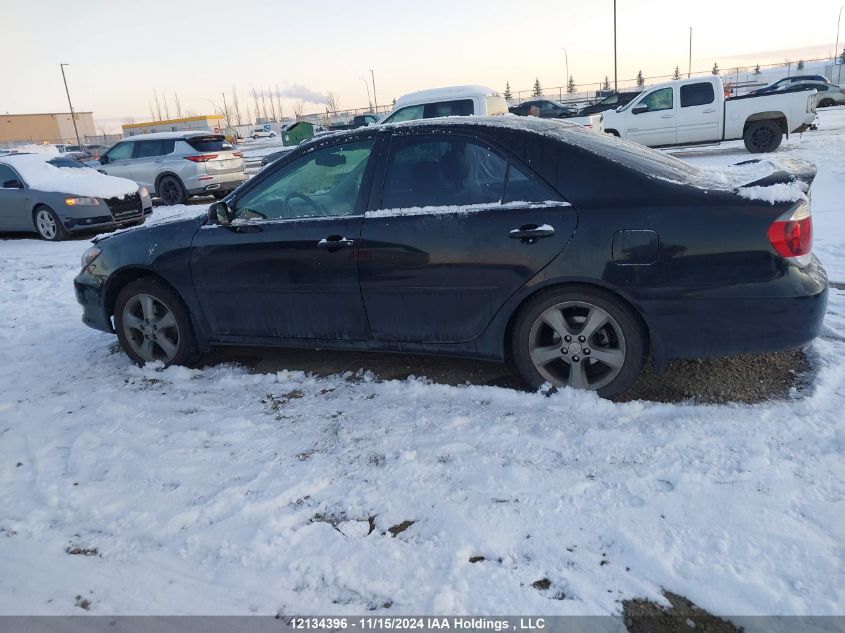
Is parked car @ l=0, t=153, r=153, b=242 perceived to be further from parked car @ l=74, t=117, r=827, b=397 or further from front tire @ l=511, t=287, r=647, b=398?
front tire @ l=511, t=287, r=647, b=398

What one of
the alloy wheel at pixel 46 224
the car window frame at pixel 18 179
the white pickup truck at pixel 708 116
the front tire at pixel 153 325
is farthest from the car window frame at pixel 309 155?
the white pickup truck at pixel 708 116

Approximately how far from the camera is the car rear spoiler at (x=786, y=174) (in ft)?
10.9

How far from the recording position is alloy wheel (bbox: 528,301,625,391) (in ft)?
11.4

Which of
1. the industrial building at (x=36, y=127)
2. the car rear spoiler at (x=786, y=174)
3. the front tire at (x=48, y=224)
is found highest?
the industrial building at (x=36, y=127)

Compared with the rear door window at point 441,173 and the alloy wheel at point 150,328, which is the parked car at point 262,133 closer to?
the alloy wheel at point 150,328

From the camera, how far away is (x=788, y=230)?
3135mm

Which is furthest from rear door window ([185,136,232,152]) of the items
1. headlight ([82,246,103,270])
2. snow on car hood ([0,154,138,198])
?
headlight ([82,246,103,270])

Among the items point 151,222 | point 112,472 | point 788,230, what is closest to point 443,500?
point 112,472

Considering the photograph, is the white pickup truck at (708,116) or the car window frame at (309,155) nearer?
the car window frame at (309,155)

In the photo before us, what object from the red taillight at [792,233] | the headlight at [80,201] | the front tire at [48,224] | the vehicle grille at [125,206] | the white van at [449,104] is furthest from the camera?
the white van at [449,104]

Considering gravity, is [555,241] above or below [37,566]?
above

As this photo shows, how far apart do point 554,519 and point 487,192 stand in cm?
186

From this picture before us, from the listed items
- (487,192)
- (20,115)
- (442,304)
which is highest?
(20,115)

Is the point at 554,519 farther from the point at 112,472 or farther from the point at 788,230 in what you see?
the point at 112,472
